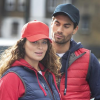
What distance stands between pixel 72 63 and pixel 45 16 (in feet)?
85.7

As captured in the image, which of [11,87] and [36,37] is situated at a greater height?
[36,37]

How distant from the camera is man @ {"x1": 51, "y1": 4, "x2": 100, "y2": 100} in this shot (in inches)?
112

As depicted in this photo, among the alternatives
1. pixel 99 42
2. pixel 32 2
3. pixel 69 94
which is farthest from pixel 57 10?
pixel 32 2

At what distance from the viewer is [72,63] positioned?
2.93 metres

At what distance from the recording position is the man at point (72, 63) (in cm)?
284

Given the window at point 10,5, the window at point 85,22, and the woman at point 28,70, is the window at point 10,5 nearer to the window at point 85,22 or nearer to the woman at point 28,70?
the window at point 85,22

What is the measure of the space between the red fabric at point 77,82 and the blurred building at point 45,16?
23.3 meters

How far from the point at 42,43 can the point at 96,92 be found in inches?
35.7

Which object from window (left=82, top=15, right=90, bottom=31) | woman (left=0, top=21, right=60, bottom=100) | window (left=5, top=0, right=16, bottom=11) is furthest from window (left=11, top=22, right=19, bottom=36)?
woman (left=0, top=21, right=60, bottom=100)

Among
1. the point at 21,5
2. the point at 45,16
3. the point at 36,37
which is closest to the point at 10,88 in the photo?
the point at 36,37

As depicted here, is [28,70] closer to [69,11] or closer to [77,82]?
[77,82]

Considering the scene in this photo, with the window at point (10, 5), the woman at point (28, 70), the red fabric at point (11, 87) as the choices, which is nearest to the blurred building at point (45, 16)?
the window at point (10, 5)

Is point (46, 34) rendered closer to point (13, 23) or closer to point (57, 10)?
point (57, 10)

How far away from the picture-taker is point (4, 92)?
2133 mm
